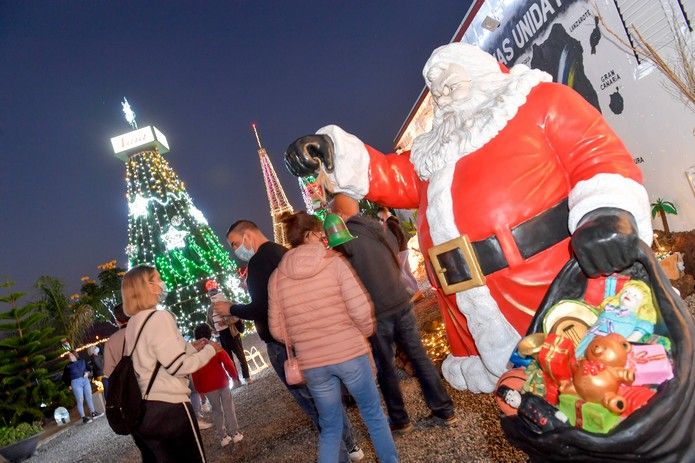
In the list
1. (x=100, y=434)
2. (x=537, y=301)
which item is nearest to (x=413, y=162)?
(x=537, y=301)

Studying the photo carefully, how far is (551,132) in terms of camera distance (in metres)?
1.63

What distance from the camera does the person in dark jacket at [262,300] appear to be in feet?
11.5

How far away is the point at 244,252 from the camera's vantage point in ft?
13.0

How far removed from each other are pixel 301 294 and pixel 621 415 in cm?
203

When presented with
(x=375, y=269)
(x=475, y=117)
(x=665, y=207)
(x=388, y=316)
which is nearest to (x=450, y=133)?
(x=475, y=117)

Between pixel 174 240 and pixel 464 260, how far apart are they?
25.2 m

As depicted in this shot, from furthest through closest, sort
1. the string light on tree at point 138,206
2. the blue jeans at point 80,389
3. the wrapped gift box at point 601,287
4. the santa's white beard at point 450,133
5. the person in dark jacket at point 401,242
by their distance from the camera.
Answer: the string light on tree at point 138,206, the blue jeans at point 80,389, the person in dark jacket at point 401,242, the santa's white beard at point 450,133, the wrapped gift box at point 601,287

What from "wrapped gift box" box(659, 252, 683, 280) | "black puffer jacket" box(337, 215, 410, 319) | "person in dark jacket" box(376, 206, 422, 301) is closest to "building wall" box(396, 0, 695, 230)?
"wrapped gift box" box(659, 252, 683, 280)

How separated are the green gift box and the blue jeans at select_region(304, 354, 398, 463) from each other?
6.19 feet

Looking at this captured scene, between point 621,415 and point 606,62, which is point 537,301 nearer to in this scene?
point 621,415

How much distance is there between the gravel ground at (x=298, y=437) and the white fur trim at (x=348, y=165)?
2.11m

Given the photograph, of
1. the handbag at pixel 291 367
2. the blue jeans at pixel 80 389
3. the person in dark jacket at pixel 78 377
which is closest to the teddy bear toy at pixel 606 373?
the handbag at pixel 291 367

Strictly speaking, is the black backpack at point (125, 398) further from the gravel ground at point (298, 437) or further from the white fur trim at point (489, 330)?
the white fur trim at point (489, 330)

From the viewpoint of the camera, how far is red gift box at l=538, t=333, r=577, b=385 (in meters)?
1.11
